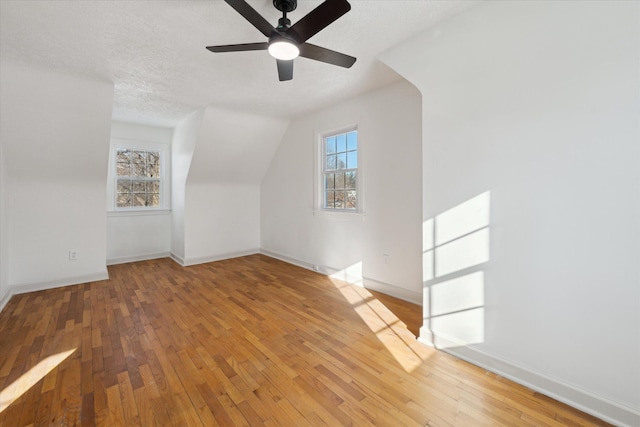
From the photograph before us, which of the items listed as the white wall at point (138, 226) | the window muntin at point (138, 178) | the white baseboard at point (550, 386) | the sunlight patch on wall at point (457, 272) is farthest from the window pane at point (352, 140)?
the window muntin at point (138, 178)

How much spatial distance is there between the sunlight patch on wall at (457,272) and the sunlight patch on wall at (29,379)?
9.67 feet

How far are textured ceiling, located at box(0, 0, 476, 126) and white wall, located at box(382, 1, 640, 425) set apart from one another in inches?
19.6

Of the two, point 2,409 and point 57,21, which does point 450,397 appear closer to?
point 2,409

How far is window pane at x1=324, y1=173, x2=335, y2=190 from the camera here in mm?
4398

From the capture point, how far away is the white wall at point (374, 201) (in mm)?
3227

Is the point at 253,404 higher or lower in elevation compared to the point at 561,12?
lower

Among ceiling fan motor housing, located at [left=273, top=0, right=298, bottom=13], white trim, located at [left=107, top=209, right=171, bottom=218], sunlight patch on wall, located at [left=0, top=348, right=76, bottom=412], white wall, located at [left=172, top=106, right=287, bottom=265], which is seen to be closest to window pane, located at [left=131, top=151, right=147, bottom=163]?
white wall, located at [left=172, top=106, right=287, bottom=265]

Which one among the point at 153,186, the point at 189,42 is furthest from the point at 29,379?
the point at 153,186

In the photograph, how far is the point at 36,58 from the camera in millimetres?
2693

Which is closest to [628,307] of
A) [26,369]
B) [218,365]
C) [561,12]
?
[561,12]

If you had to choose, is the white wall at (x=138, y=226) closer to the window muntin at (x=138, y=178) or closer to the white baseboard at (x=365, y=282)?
the window muntin at (x=138, y=178)

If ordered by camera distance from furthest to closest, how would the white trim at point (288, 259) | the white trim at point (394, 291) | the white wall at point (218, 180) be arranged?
the white trim at point (288, 259) → the white wall at point (218, 180) → the white trim at point (394, 291)

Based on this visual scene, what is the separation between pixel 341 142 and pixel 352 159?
1.30 feet

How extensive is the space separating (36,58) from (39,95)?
581mm
